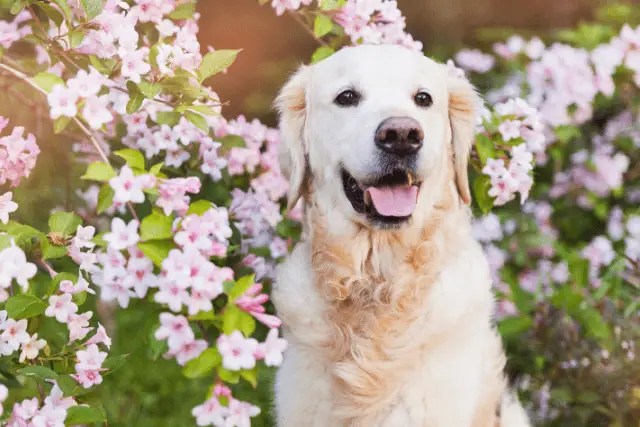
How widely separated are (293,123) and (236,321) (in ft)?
4.12

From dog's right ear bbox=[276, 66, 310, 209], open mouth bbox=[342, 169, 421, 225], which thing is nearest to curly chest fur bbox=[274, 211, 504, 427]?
open mouth bbox=[342, 169, 421, 225]

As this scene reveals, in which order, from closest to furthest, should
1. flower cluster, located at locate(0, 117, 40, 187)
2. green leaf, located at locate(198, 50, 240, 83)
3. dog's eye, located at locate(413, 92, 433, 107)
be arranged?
green leaf, located at locate(198, 50, 240, 83), flower cluster, located at locate(0, 117, 40, 187), dog's eye, located at locate(413, 92, 433, 107)

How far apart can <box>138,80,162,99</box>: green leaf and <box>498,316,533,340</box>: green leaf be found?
6.05 ft

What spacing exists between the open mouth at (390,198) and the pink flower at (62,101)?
1.01 metres

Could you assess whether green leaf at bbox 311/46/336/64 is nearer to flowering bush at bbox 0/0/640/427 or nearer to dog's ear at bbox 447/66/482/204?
flowering bush at bbox 0/0/640/427

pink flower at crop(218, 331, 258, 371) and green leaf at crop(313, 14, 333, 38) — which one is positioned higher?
green leaf at crop(313, 14, 333, 38)

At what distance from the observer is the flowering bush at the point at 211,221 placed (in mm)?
1598

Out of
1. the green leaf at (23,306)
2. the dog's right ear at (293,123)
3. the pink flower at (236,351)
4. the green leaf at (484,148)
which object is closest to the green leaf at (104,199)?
the green leaf at (23,306)

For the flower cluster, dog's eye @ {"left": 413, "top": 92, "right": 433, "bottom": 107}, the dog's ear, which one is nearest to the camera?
the flower cluster

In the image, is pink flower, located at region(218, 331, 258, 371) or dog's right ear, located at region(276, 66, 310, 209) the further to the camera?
dog's right ear, located at region(276, 66, 310, 209)

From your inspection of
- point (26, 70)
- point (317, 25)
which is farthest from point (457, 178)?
point (26, 70)

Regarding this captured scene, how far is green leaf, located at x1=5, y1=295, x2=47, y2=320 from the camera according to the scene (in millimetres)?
1869

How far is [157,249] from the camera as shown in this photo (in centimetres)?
156

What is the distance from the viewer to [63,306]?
74.9 inches
